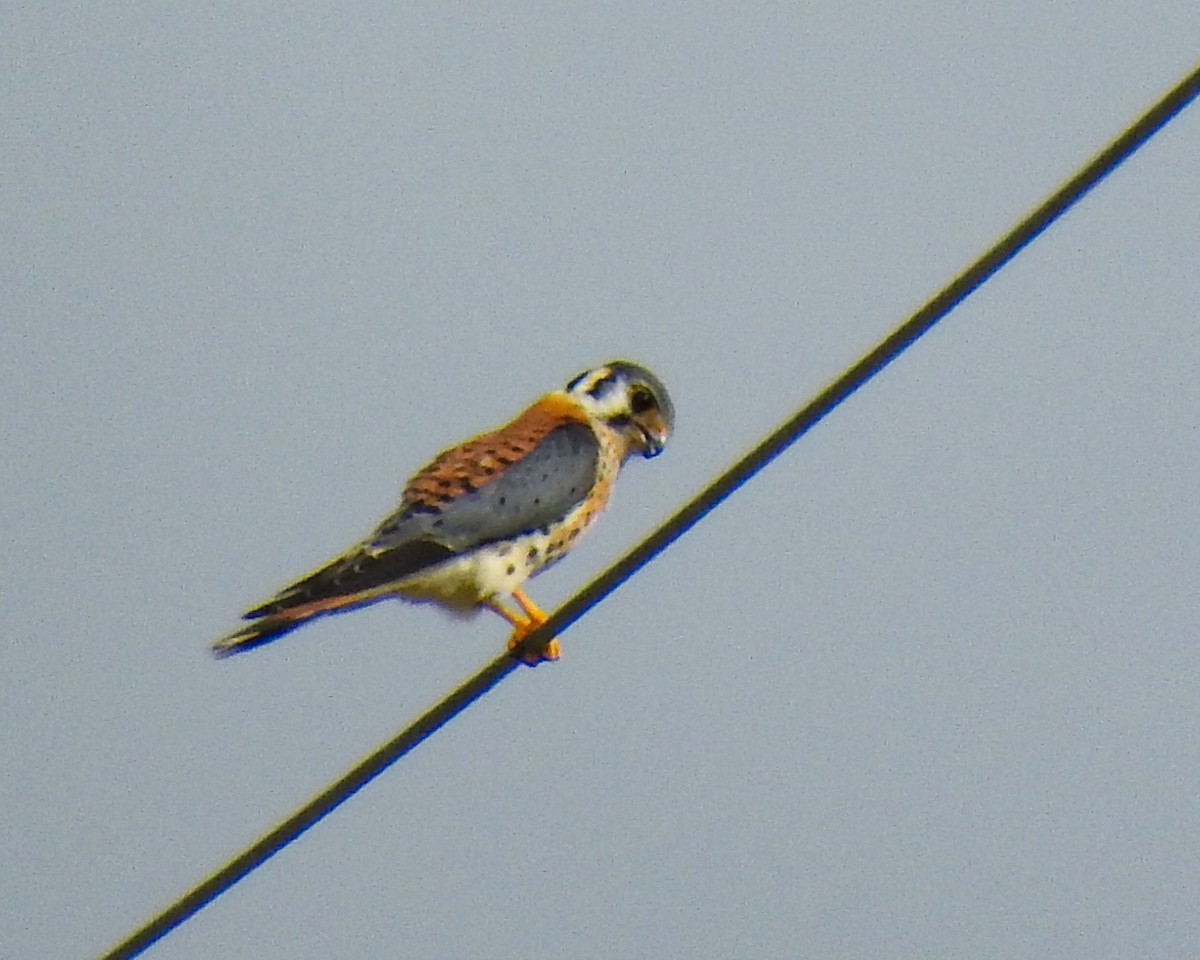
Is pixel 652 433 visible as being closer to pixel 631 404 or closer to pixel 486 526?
pixel 631 404

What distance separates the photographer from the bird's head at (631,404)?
22.6 feet

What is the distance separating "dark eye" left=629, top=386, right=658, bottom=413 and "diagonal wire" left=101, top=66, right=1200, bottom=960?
94.3 inches

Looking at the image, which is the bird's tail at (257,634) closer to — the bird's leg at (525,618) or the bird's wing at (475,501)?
the bird's wing at (475,501)

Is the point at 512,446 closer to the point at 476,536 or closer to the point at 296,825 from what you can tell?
the point at 476,536

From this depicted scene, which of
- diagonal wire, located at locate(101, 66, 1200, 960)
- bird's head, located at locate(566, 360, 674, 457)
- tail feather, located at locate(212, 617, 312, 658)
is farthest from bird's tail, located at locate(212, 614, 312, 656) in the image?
bird's head, located at locate(566, 360, 674, 457)

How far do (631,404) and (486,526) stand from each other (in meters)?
1.15

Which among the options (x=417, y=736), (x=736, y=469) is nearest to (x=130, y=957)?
(x=417, y=736)

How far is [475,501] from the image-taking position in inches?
234

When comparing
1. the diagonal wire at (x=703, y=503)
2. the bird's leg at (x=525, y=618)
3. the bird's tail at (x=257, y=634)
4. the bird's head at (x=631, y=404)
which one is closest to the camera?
the diagonal wire at (x=703, y=503)

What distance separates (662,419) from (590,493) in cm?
69

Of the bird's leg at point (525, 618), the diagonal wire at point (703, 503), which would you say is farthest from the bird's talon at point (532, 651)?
the diagonal wire at point (703, 503)

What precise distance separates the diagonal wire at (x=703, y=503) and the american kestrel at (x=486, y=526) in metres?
0.87

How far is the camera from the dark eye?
6930 mm

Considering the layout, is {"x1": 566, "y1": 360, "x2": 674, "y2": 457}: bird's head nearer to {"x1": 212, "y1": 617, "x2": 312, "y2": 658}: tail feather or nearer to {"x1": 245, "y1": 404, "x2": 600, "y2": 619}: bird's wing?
{"x1": 245, "y1": 404, "x2": 600, "y2": 619}: bird's wing
